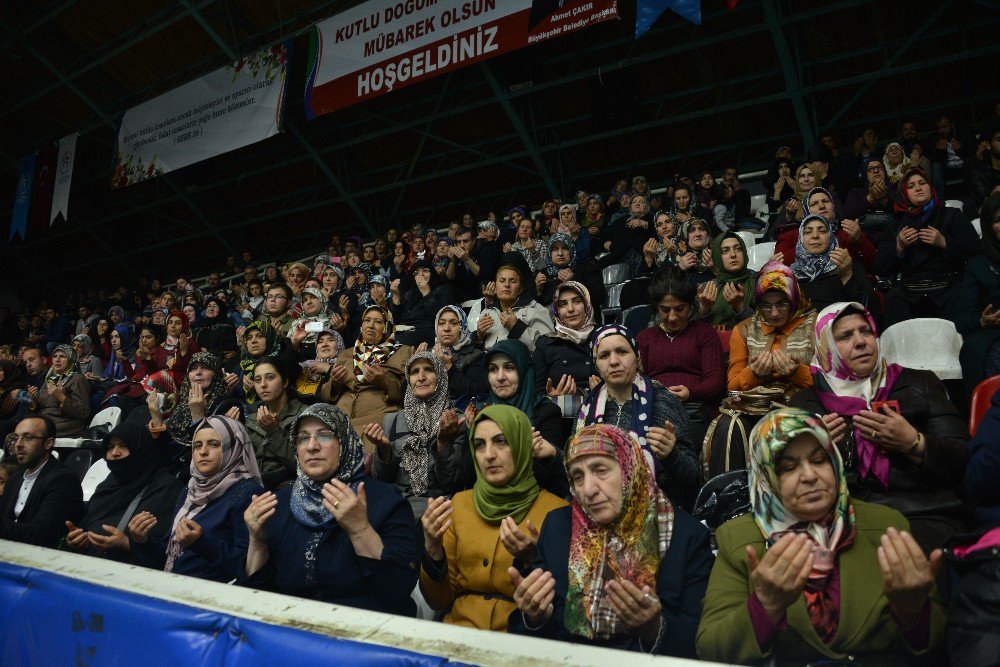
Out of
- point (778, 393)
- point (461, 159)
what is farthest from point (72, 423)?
point (461, 159)

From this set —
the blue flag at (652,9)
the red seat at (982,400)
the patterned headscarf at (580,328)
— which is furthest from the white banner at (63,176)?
the red seat at (982,400)

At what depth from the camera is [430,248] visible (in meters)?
7.56

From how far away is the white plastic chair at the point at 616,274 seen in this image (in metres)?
5.58

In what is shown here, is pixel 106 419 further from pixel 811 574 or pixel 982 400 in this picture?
pixel 982 400

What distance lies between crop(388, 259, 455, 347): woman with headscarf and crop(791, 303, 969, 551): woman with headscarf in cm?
328

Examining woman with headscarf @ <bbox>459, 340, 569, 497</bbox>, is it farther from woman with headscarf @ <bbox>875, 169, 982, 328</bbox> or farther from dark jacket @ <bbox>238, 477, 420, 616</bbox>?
woman with headscarf @ <bbox>875, 169, 982, 328</bbox>

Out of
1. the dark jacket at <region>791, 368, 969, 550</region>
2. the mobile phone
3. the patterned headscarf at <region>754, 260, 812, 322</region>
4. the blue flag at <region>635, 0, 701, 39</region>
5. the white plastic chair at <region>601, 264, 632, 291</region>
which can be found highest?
the blue flag at <region>635, 0, 701, 39</region>

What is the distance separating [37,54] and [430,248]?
25.8ft

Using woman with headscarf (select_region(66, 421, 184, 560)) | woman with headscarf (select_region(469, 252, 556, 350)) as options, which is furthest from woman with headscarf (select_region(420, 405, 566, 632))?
woman with headscarf (select_region(469, 252, 556, 350))

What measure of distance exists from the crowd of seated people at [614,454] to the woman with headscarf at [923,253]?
0.04 feet

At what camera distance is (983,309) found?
9.48 ft

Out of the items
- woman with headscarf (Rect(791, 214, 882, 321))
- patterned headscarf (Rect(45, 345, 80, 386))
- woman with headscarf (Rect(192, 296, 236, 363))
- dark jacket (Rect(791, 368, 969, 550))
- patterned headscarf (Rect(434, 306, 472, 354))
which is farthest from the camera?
patterned headscarf (Rect(45, 345, 80, 386))

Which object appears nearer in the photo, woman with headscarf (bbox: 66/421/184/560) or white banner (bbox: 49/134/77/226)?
woman with headscarf (bbox: 66/421/184/560)

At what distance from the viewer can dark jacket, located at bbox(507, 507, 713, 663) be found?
1536 mm
